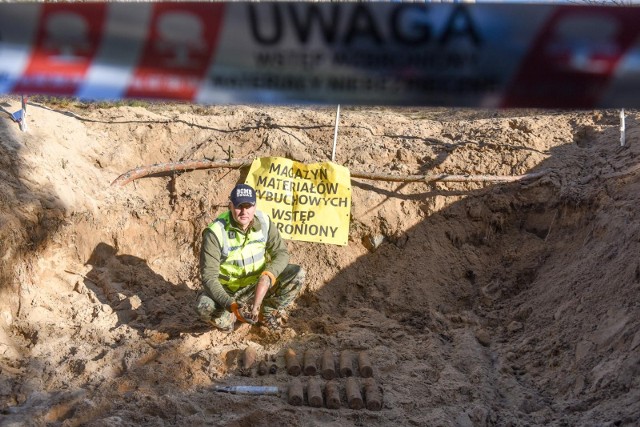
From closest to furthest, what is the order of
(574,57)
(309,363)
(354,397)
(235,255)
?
(574,57), (354,397), (309,363), (235,255)

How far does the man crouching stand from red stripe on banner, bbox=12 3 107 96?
221 centimetres

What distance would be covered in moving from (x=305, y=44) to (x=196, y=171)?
446cm

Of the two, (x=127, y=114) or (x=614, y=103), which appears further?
(x=127, y=114)

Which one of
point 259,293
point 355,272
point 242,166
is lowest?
point 259,293

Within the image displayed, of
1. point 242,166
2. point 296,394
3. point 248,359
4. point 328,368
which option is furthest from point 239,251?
point 242,166

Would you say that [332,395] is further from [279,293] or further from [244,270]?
[244,270]

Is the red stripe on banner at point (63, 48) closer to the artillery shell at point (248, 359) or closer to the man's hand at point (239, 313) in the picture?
the man's hand at point (239, 313)

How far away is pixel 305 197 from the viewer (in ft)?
30.0

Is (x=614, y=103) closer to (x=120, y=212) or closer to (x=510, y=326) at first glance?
(x=510, y=326)

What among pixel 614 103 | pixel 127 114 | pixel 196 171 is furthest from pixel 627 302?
pixel 127 114

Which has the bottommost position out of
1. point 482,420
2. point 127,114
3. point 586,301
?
point 482,420

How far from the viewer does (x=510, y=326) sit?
8.07 meters

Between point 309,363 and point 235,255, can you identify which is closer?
point 309,363

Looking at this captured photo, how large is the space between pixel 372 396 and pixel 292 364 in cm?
84
